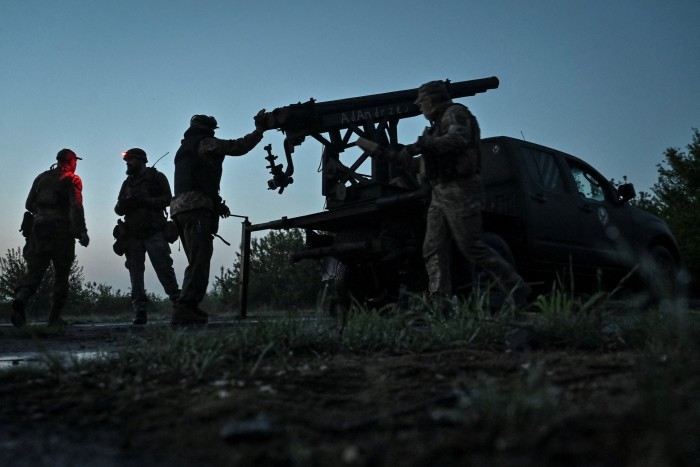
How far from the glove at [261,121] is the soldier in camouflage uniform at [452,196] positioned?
9.50 ft

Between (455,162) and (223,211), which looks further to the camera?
(223,211)

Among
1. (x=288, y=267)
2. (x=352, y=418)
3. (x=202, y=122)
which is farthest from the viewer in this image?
(x=288, y=267)

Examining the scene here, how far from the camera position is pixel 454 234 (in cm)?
551

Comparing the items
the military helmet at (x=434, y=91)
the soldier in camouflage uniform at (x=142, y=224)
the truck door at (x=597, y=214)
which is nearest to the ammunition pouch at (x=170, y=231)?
the soldier in camouflage uniform at (x=142, y=224)

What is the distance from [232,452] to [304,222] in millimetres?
5516

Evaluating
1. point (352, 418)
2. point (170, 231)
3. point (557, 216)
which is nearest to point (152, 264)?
point (170, 231)

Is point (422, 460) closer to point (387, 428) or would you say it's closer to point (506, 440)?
point (506, 440)

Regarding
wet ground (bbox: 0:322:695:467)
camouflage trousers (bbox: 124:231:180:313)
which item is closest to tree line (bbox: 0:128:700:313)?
camouflage trousers (bbox: 124:231:180:313)

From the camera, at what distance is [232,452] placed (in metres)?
1.63

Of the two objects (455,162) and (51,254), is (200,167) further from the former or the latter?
(455,162)

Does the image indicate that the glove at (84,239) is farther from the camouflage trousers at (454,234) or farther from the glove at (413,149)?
the camouflage trousers at (454,234)

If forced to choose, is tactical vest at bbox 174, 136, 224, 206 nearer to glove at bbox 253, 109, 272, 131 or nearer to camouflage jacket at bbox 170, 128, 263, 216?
camouflage jacket at bbox 170, 128, 263, 216

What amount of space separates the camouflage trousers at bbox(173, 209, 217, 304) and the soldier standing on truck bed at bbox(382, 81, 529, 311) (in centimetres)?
271

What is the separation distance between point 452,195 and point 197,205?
309 centimetres
